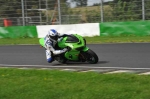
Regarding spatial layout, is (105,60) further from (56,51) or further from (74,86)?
(74,86)

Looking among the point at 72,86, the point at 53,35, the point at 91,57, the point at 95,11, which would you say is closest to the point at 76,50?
the point at 91,57

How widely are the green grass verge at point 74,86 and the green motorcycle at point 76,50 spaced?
2806 mm

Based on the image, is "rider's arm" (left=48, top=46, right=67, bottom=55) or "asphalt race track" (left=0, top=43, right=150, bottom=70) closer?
"asphalt race track" (left=0, top=43, right=150, bottom=70)

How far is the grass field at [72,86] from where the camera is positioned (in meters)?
7.03

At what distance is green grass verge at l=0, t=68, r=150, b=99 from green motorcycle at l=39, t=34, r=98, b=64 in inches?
110

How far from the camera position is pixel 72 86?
779 cm

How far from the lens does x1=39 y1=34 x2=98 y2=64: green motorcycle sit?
477 inches

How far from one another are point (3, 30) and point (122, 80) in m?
18.3

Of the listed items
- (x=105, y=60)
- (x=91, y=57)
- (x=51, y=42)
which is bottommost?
(x=105, y=60)

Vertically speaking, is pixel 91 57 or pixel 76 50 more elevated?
pixel 76 50

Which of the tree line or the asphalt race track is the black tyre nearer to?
the asphalt race track

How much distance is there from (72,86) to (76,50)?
4437 mm

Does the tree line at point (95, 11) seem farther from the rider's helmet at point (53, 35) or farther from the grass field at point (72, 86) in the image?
the grass field at point (72, 86)

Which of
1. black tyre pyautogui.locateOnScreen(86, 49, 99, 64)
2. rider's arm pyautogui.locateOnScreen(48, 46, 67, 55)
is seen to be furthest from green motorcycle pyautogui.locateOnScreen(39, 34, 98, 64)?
rider's arm pyautogui.locateOnScreen(48, 46, 67, 55)
